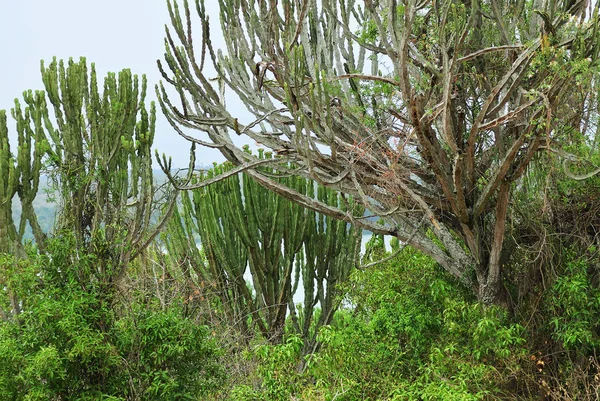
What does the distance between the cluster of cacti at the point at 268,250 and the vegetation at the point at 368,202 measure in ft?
4.96

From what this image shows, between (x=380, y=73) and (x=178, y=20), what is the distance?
3035mm

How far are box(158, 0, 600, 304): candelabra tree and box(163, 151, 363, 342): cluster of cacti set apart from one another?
1.45m

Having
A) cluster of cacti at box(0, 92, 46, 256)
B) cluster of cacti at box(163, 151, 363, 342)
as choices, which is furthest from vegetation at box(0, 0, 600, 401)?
cluster of cacti at box(163, 151, 363, 342)

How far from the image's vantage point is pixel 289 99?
6262 millimetres

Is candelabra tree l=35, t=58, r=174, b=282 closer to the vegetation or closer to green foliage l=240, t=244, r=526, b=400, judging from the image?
the vegetation

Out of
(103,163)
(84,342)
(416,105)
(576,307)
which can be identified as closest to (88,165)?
(103,163)

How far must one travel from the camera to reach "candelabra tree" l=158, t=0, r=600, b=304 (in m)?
6.67

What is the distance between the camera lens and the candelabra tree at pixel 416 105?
6672 mm

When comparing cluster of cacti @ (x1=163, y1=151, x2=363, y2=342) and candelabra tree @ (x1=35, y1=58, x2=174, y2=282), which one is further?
cluster of cacti @ (x1=163, y1=151, x2=363, y2=342)

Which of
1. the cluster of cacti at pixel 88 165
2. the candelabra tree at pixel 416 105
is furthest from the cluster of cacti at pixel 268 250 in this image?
the cluster of cacti at pixel 88 165

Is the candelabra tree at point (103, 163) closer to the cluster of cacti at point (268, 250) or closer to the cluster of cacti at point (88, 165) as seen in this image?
the cluster of cacti at point (88, 165)

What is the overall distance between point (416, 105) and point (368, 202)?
1517 millimetres

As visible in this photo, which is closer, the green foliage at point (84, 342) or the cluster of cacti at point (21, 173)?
the green foliage at point (84, 342)

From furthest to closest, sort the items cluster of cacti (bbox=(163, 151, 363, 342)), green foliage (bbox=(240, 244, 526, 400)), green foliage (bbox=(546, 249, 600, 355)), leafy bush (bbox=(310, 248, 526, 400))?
cluster of cacti (bbox=(163, 151, 363, 342)) → green foliage (bbox=(546, 249, 600, 355)) → leafy bush (bbox=(310, 248, 526, 400)) → green foliage (bbox=(240, 244, 526, 400))
